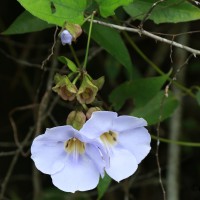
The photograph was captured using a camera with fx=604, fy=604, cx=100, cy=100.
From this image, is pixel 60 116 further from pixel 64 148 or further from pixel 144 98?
pixel 64 148

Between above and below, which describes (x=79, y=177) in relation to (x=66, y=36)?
below

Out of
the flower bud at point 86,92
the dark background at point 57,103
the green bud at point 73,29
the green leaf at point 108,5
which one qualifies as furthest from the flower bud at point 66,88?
the dark background at point 57,103

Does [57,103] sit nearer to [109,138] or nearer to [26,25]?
[26,25]

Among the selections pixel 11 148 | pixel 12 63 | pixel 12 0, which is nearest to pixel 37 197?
pixel 11 148

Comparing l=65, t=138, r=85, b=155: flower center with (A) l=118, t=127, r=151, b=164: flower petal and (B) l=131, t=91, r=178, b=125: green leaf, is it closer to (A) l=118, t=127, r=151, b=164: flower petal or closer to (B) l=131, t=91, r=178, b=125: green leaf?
(A) l=118, t=127, r=151, b=164: flower petal

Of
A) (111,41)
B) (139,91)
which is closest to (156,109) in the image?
(139,91)

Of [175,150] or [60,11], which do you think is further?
[175,150]

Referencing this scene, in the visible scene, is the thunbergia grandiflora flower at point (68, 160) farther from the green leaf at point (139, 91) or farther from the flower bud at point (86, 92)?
A: the green leaf at point (139, 91)
